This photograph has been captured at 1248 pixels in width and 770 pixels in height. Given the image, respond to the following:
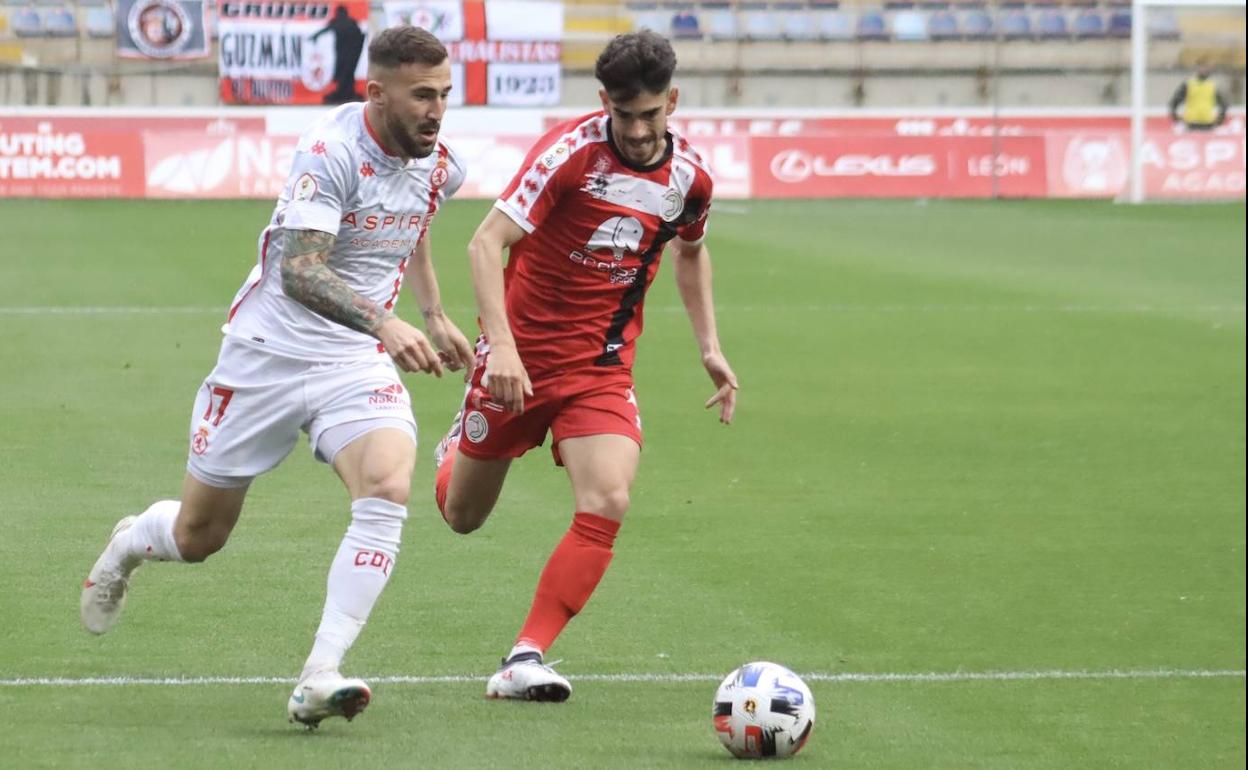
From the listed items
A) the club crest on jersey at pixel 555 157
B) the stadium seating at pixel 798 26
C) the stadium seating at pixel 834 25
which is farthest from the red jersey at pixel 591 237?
the stadium seating at pixel 834 25

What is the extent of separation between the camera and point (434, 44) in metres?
5.66

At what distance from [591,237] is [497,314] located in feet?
1.95

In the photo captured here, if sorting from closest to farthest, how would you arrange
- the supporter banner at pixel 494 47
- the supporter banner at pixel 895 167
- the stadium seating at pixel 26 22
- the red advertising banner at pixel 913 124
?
the supporter banner at pixel 895 167
the red advertising banner at pixel 913 124
the supporter banner at pixel 494 47
the stadium seating at pixel 26 22

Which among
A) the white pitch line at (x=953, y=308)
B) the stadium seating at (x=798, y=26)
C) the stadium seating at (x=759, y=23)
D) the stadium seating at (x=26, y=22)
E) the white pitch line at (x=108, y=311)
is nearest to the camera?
the white pitch line at (x=108, y=311)

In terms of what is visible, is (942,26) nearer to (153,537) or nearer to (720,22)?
(720,22)

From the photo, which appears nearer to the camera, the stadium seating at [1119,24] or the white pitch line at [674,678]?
the white pitch line at [674,678]

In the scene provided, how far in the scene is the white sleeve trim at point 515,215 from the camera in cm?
603

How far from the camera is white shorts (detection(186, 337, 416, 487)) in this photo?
5672mm

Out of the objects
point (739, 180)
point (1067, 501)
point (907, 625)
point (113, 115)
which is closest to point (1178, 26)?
point (739, 180)

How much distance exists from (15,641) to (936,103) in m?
36.4

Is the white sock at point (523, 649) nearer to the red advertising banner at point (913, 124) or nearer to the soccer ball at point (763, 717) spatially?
the soccer ball at point (763, 717)

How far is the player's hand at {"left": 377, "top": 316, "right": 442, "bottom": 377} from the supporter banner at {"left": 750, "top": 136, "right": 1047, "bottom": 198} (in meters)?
Result: 26.8

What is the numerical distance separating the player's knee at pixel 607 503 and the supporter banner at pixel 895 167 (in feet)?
86.1

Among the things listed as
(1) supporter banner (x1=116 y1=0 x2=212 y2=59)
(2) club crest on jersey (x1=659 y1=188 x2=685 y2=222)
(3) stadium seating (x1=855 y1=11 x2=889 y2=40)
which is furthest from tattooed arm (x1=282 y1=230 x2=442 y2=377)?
(3) stadium seating (x1=855 y1=11 x2=889 y2=40)
